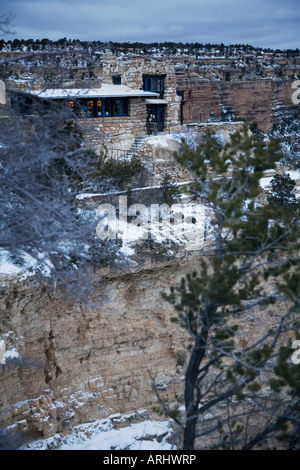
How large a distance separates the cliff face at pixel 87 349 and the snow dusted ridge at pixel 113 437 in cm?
19

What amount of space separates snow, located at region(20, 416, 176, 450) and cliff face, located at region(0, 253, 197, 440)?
198 millimetres

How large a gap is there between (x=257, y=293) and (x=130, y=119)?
1183 centimetres

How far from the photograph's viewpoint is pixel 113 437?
10750 mm

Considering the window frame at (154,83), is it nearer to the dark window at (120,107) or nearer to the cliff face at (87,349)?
the dark window at (120,107)

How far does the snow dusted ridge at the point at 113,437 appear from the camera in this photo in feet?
33.6

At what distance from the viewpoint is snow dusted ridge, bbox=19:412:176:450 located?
33.6 ft

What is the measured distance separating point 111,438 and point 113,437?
6 centimetres

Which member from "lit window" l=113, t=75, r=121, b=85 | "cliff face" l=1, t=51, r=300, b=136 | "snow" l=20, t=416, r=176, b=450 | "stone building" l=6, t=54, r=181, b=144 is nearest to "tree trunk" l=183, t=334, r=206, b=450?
"snow" l=20, t=416, r=176, b=450

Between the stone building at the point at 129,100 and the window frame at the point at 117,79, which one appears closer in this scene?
the stone building at the point at 129,100

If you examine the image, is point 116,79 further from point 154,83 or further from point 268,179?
point 268,179

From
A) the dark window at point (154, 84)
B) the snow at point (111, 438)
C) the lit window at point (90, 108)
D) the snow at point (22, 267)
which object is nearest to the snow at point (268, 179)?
the dark window at point (154, 84)

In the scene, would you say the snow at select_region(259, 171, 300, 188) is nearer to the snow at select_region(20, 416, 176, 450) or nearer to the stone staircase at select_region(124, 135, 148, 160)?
the stone staircase at select_region(124, 135, 148, 160)
